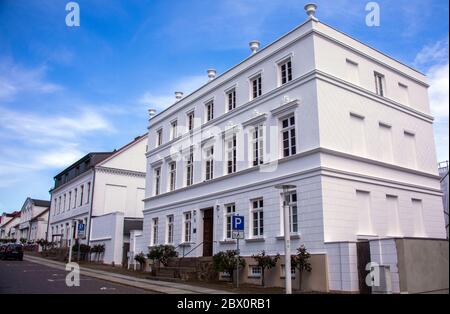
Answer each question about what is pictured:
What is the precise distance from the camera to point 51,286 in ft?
54.2

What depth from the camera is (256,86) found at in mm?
23141

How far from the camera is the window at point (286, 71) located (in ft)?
68.9

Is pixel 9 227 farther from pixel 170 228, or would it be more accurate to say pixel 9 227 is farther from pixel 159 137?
pixel 170 228

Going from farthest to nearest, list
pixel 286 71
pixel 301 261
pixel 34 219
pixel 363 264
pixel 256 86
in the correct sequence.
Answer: pixel 34 219
pixel 256 86
pixel 286 71
pixel 301 261
pixel 363 264

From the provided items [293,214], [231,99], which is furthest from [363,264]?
[231,99]

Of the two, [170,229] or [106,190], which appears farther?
[106,190]

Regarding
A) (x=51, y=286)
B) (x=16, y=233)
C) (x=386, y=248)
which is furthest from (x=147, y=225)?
(x=16, y=233)

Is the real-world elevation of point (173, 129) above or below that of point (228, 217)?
above

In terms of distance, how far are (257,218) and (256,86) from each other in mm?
7136

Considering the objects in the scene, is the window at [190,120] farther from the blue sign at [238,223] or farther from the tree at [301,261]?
the tree at [301,261]

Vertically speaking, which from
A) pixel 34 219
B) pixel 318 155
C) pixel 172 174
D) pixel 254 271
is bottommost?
pixel 254 271

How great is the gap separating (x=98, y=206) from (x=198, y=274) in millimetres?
21771

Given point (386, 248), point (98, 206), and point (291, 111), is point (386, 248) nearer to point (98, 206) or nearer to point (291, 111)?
point (291, 111)

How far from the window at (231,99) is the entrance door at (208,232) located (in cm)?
604
